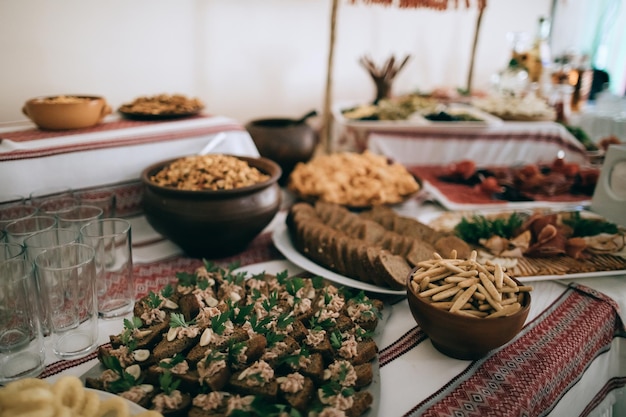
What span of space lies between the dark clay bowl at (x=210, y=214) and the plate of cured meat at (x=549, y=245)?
2.21 ft

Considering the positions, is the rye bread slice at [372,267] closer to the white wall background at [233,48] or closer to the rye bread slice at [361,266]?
the rye bread slice at [361,266]

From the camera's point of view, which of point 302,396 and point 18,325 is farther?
point 18,325

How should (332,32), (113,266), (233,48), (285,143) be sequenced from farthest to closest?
1. (233,48)
2. (332,32)
3. (285,143)
4. (113,266)

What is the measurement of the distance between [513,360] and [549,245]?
1.72ft

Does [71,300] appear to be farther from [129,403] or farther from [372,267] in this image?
[372,267]

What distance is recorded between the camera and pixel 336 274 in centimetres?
129

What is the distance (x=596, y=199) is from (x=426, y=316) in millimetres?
989

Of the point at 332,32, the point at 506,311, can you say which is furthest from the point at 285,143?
the point at 506,311

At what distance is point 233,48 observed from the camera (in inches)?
97.6

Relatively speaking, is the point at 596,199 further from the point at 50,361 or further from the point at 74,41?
the point at 74,41

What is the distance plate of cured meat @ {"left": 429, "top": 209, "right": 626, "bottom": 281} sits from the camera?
51.6 inches

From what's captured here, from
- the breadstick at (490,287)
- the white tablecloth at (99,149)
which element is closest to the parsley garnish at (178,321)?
the breadstick at (490,287)

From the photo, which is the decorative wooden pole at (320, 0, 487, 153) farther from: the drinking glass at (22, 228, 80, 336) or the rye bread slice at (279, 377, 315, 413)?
the rye bread slice at (279, 377, 315, 413)

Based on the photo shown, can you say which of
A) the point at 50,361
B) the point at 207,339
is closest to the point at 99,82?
the point at 50,361
